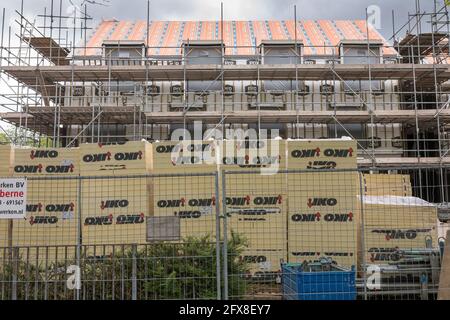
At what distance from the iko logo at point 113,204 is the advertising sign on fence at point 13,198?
317 centimetres

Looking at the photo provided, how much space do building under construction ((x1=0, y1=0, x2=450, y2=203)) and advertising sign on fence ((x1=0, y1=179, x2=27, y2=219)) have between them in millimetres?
12475

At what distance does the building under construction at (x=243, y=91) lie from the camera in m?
20.7

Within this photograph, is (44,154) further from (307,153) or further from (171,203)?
(307,153)

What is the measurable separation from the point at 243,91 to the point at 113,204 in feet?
41.6

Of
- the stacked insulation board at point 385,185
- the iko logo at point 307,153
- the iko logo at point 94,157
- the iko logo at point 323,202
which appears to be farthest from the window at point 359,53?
the iko logo at point 94,157

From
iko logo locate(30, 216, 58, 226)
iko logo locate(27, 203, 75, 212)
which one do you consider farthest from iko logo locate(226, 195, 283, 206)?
iko logo locate(30, 216, 58, 226)

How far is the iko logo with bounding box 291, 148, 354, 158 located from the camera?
10633 millimetres

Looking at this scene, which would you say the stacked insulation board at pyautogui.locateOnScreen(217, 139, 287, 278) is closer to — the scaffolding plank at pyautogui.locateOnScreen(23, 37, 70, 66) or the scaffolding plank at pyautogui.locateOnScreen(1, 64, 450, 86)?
the scaffolding plank at pyautogui.locateOnScreen(1, 64, 450, 86)

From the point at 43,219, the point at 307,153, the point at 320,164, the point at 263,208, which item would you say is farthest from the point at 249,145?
the point at 43,219

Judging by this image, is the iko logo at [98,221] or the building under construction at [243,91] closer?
the iko logo at [98,221]

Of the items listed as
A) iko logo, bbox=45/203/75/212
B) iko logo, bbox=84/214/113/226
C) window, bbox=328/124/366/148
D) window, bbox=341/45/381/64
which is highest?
window, bbox=341/45/381/64

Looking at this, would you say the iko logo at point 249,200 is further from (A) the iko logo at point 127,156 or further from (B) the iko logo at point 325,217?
(A) the iko logo at point 127,156

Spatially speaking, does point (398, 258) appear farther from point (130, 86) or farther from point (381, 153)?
point (130, 86)

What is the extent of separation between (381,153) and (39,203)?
1559 centimetres
